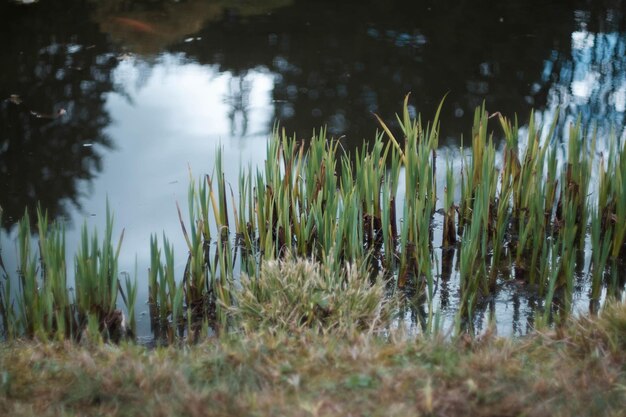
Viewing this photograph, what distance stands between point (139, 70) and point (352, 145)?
80.8 inches

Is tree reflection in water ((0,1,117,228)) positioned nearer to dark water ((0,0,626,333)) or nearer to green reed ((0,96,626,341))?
dark water ((0,0,626,333))

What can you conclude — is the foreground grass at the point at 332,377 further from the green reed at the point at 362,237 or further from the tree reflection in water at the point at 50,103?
the tree reflection in water at the point at 50,103

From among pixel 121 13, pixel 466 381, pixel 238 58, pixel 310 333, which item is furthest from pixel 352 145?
pixel 121 13

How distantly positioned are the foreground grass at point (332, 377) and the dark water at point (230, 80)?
0.91 metres

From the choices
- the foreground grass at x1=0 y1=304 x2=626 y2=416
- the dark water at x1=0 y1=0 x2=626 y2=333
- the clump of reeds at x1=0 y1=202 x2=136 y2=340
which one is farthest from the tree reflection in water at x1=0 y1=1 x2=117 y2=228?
the foreground grass at x1=0 y1=304 x2=626 y2=416

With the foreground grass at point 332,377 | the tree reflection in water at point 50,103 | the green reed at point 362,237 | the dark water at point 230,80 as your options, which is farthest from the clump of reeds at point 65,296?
the tree reflection in water at point 50,103

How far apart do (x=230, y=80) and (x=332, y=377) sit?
3901mm

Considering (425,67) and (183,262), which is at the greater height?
(425,67)

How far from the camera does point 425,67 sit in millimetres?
5906

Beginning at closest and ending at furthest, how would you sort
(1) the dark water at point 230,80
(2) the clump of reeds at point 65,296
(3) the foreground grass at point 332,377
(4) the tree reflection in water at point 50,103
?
1. (3) the foreground grass at point 332,377
2. (2) the clump of reeds at point 65,296
3. (4) the tree reflection in water at point 50,103
4. (1) the dark water at point 230,80

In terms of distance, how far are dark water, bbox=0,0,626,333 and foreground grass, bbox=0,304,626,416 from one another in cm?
91

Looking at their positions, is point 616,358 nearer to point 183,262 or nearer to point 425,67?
point 183,262

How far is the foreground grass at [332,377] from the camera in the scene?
79.7 inches

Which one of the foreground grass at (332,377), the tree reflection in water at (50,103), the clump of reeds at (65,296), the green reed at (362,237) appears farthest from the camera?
the tree reflection in water at (50,103)
